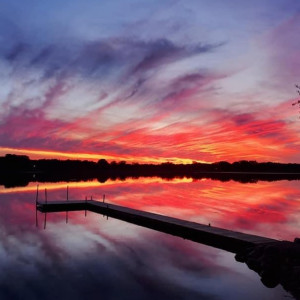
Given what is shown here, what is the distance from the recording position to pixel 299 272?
569 inches

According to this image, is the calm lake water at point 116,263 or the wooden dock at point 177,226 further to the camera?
the wooden dock at point 177,226

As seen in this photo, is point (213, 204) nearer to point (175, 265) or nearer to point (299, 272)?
point (175, 265)

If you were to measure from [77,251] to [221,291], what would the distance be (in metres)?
9.50

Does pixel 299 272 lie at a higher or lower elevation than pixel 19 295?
higher

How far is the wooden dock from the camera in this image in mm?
20219

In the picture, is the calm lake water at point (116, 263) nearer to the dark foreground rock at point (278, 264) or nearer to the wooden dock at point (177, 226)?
the dark foreground rock at point (278, 264)

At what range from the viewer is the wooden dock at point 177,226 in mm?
20219

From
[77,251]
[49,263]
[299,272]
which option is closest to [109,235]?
[77,251]

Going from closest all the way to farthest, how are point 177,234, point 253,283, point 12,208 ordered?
point 253,283 < point 177,234 < point 12,208

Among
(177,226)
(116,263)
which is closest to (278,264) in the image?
(116,263)

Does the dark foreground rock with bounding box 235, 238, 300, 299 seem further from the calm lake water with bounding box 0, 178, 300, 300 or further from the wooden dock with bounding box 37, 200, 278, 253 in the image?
the wooden dock with bounding box 37, 200, 278, 253

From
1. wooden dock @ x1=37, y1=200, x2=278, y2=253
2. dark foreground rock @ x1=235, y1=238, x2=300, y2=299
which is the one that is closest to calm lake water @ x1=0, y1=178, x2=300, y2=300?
dark foreground rock @ x1=235, y1=238, x2=300, y2=299

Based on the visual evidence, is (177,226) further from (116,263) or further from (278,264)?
(278,264)

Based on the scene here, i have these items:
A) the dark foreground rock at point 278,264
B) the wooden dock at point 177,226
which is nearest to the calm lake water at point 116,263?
the dark foreground rock at point 278,264
